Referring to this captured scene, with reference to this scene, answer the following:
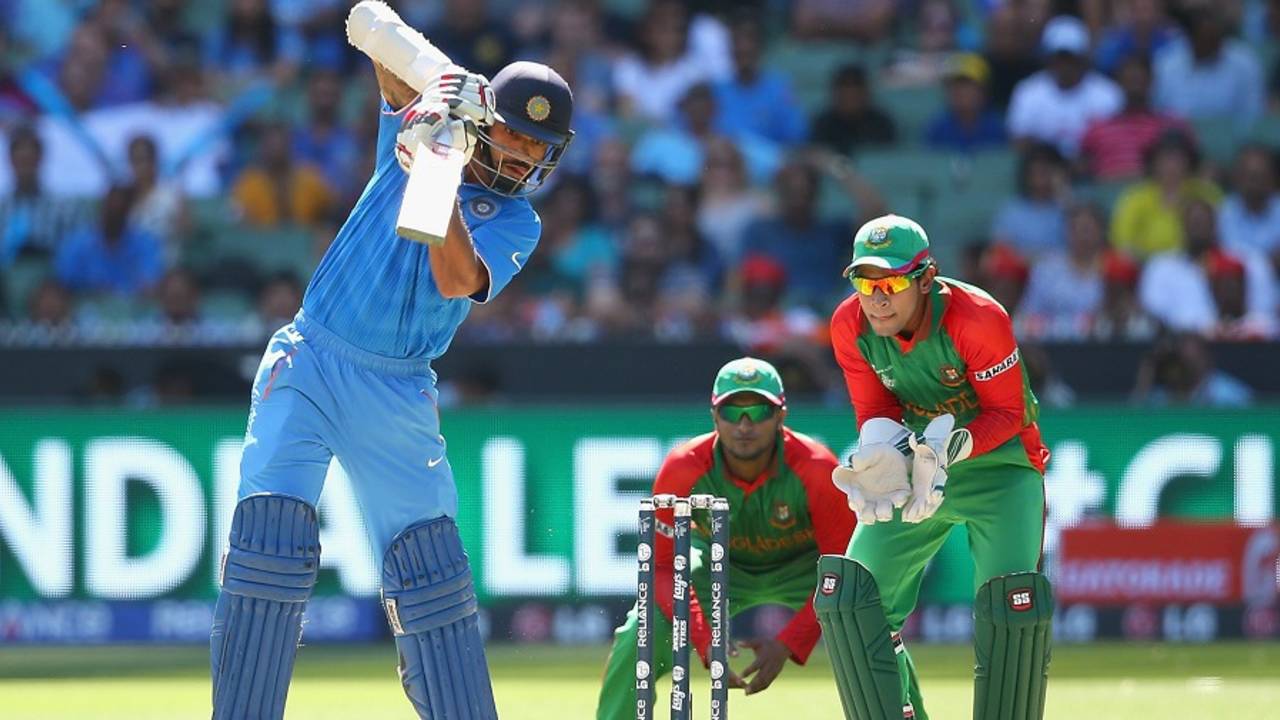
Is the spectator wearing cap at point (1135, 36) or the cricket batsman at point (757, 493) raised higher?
the spectator wearing cap at point (1135, 36)

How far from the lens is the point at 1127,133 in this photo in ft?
46.5

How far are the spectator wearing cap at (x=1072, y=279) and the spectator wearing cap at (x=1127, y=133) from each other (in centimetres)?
121

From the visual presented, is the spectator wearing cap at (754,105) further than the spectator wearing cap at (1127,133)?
Yes

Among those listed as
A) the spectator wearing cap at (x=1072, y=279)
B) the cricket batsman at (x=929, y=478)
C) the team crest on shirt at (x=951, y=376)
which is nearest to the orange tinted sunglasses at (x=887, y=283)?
the cricket batsman at (x=929, y=478)

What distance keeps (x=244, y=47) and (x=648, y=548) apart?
34.9 feet

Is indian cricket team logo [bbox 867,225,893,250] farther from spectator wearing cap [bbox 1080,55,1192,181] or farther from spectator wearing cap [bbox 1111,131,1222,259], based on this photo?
spectator wearing cap [bbox 1080,55,1192,181]

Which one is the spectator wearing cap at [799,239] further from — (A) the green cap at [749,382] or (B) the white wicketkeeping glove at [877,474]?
(B) the white wicketkeeping glove at [877,474]

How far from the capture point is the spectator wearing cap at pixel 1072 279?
41.7 ft

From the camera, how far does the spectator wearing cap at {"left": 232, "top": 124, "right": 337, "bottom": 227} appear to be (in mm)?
14359

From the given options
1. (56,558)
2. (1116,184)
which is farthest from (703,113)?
(56,558)

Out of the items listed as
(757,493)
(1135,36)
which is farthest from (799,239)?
(757,493)

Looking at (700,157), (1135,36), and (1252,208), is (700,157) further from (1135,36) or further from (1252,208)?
(1252,208)

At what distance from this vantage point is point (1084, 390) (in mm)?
11602

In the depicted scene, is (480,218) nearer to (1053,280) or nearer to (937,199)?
(1053,280)
